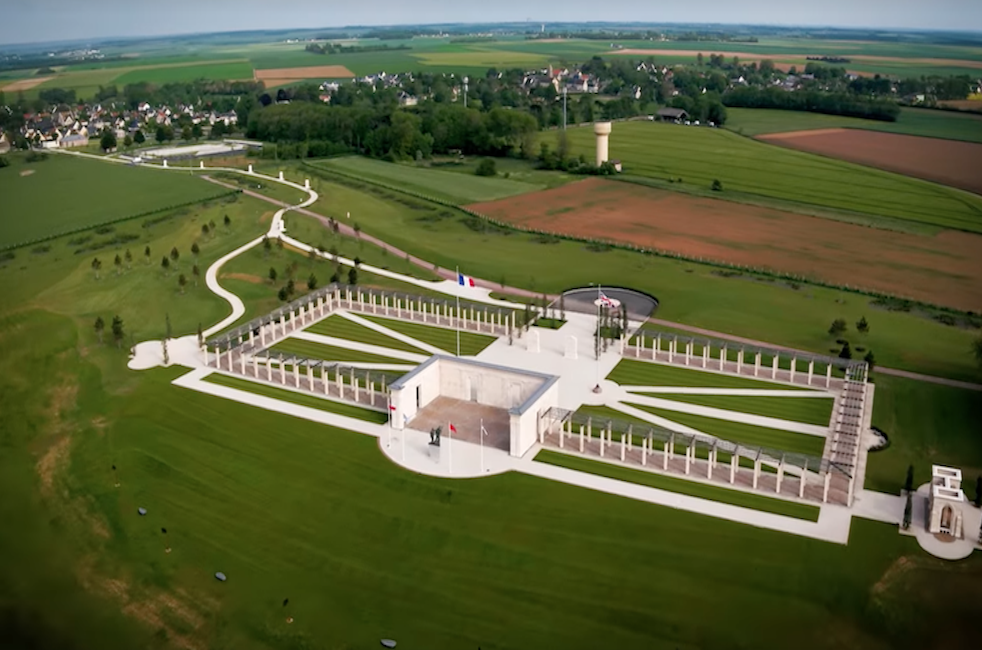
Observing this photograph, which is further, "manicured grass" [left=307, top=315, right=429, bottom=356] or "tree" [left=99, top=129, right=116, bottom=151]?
"tree" [left=99, top=129, right=116, bottom=151]

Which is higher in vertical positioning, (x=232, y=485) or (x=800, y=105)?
(x=800, y=105)

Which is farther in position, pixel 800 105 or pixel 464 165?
pixel 800 105

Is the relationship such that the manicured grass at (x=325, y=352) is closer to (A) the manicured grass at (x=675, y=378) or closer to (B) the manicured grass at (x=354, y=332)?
(B) the manicured grass at (x=354, y=332)

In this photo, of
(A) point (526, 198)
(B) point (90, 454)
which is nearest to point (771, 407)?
(B) point (90, 454)

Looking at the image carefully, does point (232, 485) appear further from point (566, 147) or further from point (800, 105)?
point (800, 105)

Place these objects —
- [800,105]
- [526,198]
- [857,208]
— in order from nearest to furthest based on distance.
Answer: [857,208]
[526,198]
[800,105]

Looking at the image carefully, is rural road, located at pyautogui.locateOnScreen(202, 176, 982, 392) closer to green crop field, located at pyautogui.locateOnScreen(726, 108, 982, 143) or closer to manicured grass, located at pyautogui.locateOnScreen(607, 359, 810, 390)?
manicured grass, located at pyautogui.locateOnScreen(607, 359, 810, 390)

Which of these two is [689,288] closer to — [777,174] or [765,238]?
[765,238]

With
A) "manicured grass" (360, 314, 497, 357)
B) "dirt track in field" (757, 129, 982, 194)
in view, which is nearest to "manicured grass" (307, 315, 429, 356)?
"manicured grass" (360, 314, 497, 357)
